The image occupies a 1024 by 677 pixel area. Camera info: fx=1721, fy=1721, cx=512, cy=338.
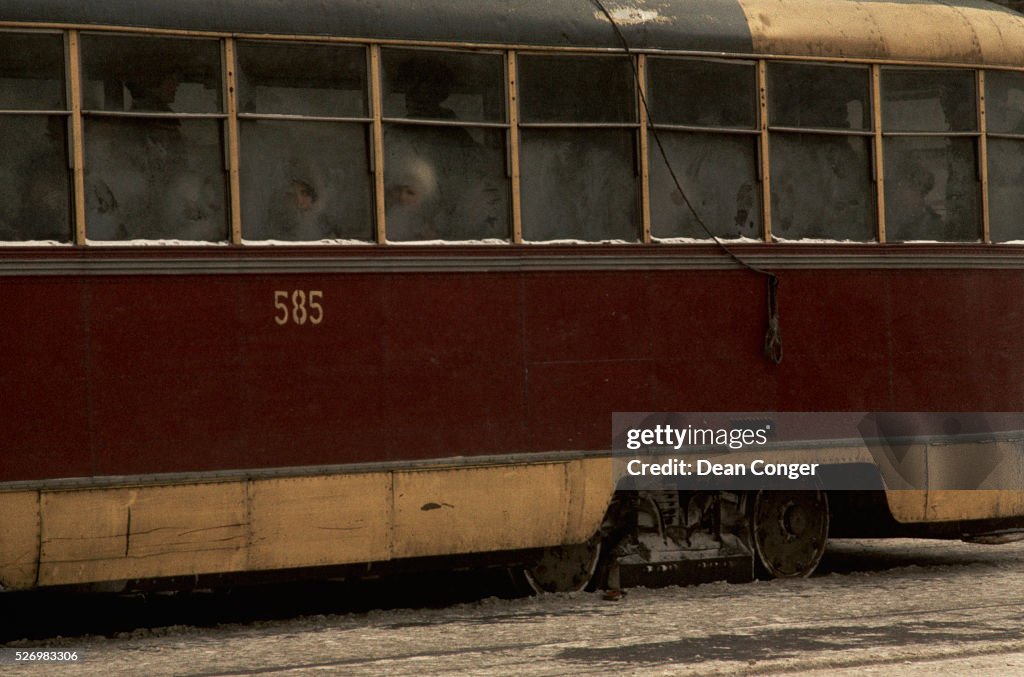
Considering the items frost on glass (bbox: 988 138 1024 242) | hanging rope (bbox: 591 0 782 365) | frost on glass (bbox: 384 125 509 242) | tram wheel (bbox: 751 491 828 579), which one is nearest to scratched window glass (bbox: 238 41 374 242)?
frost on glass (bbox: 384 125 509 242)

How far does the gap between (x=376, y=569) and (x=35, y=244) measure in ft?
8.21

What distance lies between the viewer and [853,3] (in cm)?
1052

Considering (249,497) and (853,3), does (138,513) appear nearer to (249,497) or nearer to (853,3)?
(249,497)

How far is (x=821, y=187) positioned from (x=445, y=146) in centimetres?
246

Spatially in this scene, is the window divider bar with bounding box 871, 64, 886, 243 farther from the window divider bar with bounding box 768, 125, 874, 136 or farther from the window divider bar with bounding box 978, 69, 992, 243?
the window divider bar with bounding box 978, 69, 992, 243

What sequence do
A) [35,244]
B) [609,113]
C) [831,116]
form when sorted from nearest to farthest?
[35,244] < [609,113] < [831,116]

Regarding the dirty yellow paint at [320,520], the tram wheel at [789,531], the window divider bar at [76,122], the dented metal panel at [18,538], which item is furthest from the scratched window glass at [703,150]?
the dented metal panel at [18,538]

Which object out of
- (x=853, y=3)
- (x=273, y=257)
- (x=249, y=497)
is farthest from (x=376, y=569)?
(x=853, y=3)

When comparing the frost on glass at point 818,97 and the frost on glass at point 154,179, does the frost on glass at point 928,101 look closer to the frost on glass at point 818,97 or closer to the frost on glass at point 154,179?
the frost on glass at point 818,97

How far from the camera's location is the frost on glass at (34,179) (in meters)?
8.16

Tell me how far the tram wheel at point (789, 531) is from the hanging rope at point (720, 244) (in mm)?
951

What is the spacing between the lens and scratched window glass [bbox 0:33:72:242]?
8.16 m

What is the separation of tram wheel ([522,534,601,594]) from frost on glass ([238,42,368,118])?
281 centimetres

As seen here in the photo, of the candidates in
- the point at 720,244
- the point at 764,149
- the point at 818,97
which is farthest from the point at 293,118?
the point at 818,97
